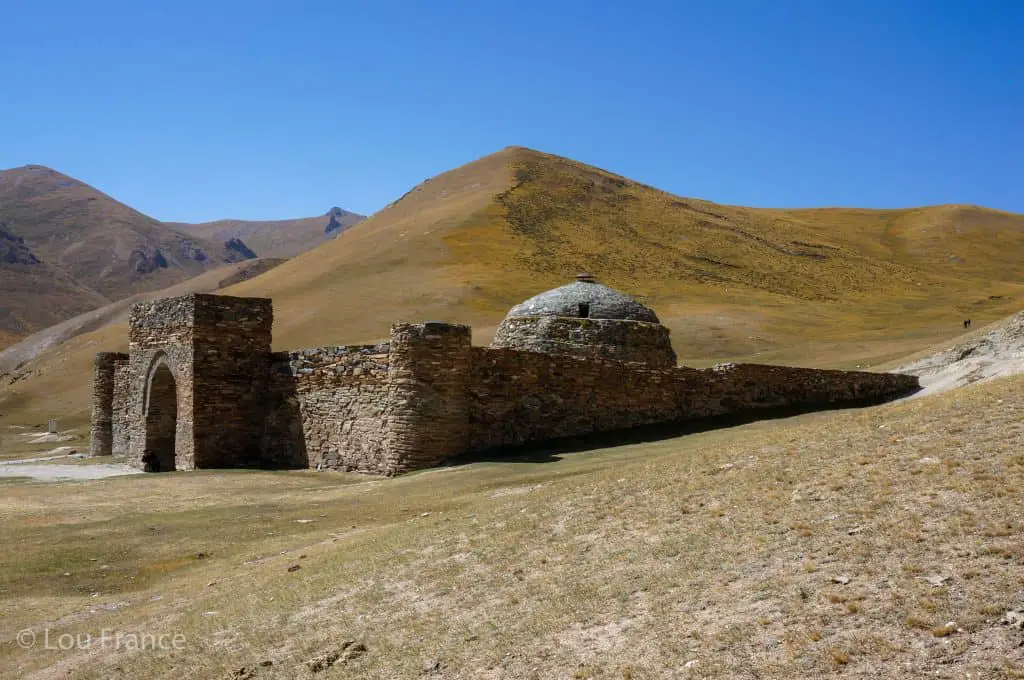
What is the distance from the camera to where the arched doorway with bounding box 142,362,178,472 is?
21672mm

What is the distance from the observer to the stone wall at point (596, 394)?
56.0 ft

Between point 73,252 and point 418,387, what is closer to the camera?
point 418,387

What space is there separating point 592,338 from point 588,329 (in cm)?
27

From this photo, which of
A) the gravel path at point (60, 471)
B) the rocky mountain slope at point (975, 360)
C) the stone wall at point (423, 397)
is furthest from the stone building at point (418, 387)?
the rocky mountain slope at point (975, 360)

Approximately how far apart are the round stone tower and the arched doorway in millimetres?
7645

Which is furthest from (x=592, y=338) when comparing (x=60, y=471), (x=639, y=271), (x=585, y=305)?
(x=639, y=271)

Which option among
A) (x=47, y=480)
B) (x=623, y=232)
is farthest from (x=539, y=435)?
(x=623, y=232)

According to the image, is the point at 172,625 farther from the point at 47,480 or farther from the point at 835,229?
the point at 835,229

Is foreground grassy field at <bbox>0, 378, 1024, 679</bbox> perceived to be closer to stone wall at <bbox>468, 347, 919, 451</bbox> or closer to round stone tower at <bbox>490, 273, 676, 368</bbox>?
stone wall at <bbox>468, 347, 919, 451</bbox>

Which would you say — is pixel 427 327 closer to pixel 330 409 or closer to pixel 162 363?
pixel 330 409

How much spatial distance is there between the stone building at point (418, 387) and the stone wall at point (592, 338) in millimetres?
31

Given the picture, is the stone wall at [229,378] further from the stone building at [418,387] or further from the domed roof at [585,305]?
the domed roof at [585,305]

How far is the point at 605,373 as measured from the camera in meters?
17.9

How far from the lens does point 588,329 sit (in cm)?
2116
